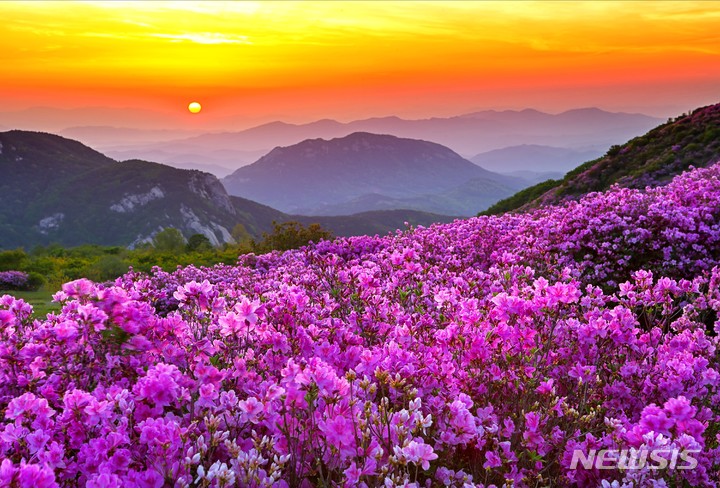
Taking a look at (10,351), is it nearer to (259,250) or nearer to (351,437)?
(351,437)

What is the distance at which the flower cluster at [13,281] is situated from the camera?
22188 millimetres

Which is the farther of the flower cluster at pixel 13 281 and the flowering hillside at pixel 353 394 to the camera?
the flower cluster at pixel 13 281

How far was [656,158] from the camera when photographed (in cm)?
3209

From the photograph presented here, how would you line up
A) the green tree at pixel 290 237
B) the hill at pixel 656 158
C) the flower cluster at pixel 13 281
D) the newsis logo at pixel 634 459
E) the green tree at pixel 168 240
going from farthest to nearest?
1. the green tree at pixel 168 240
2. the hill at pixel 656 158
3. the green tree at pixel 290 237
4. the flower cluster at pixel 13 281
5. the newsis logo at pixel 634 459

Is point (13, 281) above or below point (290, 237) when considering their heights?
below

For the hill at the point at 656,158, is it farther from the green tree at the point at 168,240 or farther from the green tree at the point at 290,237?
the green tree at the point at 168,240

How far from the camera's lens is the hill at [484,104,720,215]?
29.1m

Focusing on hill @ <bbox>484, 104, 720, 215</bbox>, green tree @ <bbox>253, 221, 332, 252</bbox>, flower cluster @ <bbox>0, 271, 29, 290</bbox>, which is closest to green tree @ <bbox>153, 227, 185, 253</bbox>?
green tree @ <bbox>253, 221, 332, 252</bbox>

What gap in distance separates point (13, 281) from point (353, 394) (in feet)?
79.1

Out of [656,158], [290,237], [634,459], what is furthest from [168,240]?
[634,459]

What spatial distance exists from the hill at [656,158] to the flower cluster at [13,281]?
2781 cm

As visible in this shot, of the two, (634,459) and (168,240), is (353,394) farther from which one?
(168,240)

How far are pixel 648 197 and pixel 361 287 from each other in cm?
877

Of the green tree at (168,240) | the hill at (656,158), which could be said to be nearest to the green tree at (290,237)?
the hill at (656,158)
